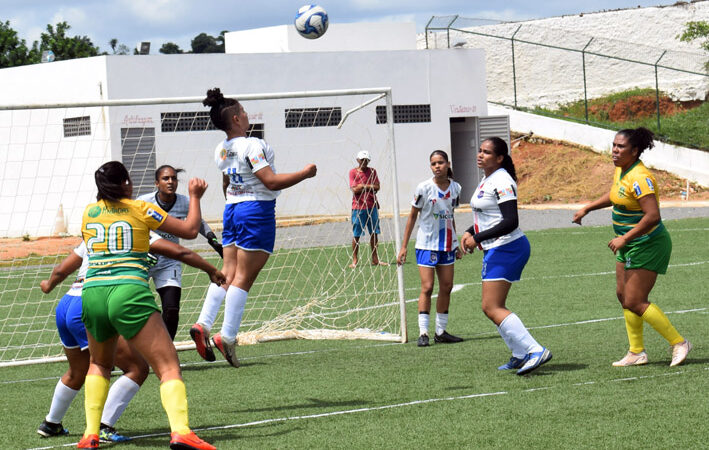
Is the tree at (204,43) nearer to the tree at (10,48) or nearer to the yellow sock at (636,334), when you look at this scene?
the tree at (10,48)

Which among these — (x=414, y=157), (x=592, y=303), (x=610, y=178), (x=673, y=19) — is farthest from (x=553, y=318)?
(x=673, y=19)

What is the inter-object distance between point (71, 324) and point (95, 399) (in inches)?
28.5

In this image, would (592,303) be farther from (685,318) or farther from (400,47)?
(400,47)

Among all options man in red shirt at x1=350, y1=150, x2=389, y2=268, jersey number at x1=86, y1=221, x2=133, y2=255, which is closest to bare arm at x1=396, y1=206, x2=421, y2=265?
jersey number at x1=86, y1=221, x2=133, y2=255

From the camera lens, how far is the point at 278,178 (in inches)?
297

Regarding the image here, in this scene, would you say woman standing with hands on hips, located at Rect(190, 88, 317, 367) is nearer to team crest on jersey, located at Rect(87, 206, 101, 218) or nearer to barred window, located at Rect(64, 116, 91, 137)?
team crest on jersey, located at Rect(87, 206, 101, 218)

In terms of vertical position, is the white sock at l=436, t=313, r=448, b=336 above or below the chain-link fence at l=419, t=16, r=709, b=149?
below

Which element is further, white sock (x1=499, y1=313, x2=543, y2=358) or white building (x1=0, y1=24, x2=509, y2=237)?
white building (x1=0, y1=24, x2=509, y2=237)

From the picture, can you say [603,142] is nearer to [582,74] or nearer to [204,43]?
[582,74]

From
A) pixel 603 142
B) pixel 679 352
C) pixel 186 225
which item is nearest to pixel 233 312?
pixel 186 225

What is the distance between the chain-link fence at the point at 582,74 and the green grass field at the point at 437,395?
3140 centimetres

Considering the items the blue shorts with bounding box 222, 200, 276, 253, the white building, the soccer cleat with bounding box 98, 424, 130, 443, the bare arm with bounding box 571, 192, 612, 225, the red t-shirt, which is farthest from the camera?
the white building

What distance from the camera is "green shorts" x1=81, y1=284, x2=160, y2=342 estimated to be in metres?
5.72

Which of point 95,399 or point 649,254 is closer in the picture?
point 95,399
